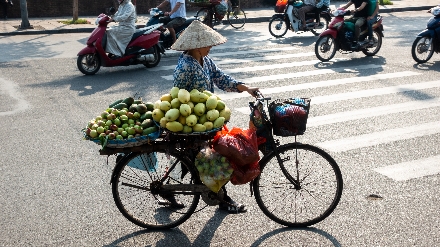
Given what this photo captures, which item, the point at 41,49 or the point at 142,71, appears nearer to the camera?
the point at 142,71

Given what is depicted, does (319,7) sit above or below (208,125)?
below

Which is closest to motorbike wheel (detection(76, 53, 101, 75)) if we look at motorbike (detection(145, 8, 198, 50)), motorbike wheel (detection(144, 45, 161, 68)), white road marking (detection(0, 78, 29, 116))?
motorbike wheel (detection(144, 45, 161, 68))

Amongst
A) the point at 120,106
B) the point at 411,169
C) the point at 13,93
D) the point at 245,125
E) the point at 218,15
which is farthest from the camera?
the point at 218,15

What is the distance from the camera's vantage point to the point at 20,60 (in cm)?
1328

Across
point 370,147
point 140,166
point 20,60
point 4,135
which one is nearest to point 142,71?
point 20,60

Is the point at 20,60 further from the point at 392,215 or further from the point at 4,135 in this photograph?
the point at 392,215

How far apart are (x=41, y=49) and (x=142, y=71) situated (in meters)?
3.96

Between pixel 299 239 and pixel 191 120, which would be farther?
pixel 299 239

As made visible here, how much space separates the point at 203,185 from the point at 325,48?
8.53m

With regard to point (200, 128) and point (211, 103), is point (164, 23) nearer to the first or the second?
point (211, 103)

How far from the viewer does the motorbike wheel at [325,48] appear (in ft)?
42.2

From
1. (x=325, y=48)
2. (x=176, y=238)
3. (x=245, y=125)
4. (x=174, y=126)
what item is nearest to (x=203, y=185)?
(x=176, y=238)

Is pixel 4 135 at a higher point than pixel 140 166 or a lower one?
lower

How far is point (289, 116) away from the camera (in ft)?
15.8
